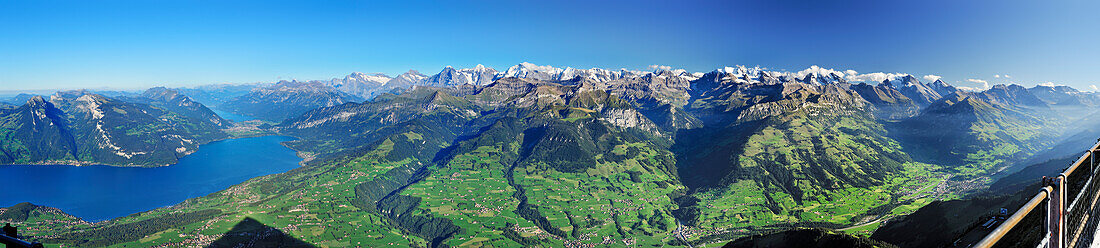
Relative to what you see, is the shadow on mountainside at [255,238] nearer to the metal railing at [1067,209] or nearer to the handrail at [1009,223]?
the handrail at [1009,223]

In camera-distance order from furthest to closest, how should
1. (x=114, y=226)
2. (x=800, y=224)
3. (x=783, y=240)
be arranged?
(x=800, y=224)
(x=114, y=226)
(x=783, y=240)

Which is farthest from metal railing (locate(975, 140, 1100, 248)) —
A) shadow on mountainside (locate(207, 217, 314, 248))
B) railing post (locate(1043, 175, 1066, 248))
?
shadow on mountainside (locate(207, 217, 314, 248))

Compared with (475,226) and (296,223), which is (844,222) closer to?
(475,226)

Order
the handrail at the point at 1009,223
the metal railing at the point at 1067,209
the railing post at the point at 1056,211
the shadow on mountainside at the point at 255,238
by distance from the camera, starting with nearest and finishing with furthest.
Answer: the handrail at the point at 1009,223, the metal railing at the point at 1067,209, the railing post at the point at 1056,211, the shadow on mountainside at the point at 255,238

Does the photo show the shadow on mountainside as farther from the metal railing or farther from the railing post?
the railing post

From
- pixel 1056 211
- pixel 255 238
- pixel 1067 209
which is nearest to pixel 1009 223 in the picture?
pixel 1056 211

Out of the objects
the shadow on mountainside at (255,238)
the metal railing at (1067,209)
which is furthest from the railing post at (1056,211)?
the shadow on mountainside at (255,238)

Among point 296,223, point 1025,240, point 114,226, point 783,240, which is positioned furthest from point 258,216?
point 1025,240
